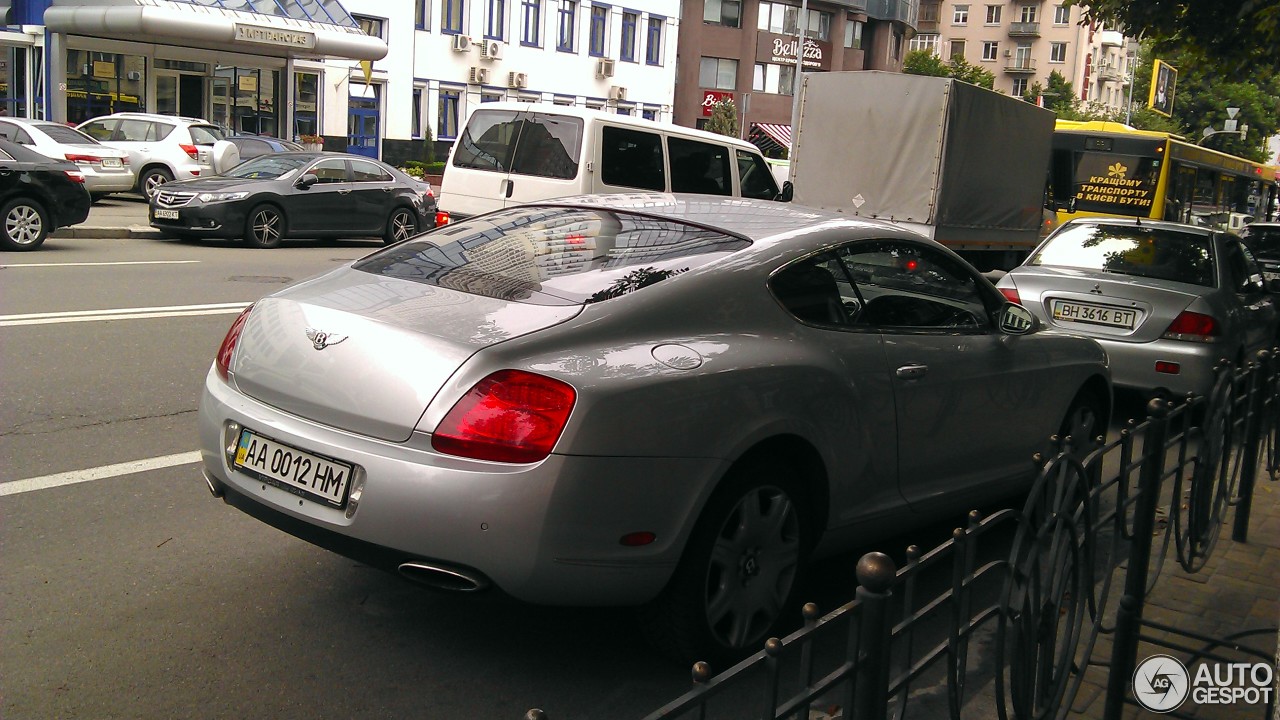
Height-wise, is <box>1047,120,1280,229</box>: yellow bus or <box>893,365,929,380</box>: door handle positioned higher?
<box>1047,120,1280,229</box>: yellow bus

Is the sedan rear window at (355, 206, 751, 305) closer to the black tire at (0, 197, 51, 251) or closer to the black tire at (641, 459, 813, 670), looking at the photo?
the black tire at (641, 459, 813, 670)

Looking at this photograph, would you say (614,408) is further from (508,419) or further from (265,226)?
(265,226)

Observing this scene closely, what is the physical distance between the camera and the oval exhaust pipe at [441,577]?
11.4 feet

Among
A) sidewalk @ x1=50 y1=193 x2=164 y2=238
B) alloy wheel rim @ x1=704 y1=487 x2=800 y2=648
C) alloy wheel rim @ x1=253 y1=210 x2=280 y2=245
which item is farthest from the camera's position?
sidewalk @ x1=50 y1=193 x2=164 y2=238

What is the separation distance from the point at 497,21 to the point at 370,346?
40.5m

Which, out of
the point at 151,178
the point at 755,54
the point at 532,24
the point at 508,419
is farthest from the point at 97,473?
the point at 755,54

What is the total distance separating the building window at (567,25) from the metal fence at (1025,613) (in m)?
42.2

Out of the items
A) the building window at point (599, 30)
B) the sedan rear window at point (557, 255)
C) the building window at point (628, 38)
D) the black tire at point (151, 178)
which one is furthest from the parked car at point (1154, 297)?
the building window at point (628, 38)

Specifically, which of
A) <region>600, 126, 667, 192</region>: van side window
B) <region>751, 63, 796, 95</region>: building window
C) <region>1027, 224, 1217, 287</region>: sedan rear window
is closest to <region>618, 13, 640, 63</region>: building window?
<region>751, 63, 796, 95</region>: building window

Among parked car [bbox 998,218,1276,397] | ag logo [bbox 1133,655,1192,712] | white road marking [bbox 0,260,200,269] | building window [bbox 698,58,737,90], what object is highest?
building window [bbox 698,58,737,90]

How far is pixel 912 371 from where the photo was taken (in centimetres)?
455

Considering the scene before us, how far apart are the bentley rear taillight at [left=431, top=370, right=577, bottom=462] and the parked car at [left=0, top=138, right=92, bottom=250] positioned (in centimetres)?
1282

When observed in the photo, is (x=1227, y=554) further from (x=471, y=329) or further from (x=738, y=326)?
(x=471, y=329)

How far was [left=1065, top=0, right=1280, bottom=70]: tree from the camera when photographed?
1091 cm
